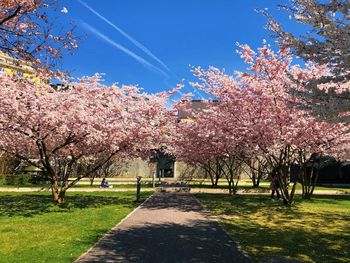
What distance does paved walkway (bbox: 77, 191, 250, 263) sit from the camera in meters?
8.63

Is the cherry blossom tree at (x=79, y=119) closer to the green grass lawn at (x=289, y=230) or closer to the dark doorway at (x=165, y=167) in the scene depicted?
the green grass lawn at (x=289, y=230)

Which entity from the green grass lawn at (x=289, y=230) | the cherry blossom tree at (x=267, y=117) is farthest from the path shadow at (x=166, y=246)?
the cherry blossom tree at (x=267, y=117)

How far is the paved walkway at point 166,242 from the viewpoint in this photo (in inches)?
340

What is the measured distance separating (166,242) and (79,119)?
31.3 ft

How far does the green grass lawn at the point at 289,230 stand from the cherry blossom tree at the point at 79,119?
6.05 meters

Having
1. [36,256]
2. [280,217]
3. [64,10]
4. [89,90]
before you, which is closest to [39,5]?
[64,10]

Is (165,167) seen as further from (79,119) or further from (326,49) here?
(326,49)

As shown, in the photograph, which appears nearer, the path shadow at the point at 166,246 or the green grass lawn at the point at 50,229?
the path shadow at the point at 166,246

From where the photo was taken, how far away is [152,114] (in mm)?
21297

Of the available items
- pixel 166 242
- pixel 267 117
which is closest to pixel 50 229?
pixel 166 242

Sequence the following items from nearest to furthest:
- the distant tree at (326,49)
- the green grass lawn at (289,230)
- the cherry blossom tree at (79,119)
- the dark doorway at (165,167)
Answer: the distant tree at (326,49) < the green grass lawn at (289,230) < the cherry blossom tree at (79,119) < the dark doorway at (165,167)

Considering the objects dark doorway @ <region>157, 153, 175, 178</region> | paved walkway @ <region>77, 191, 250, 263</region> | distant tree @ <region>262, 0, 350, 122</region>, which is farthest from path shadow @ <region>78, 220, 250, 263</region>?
dark doorway @ <region>157, 153, 175, 178</region>

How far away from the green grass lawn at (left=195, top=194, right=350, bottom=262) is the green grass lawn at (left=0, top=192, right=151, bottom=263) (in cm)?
448

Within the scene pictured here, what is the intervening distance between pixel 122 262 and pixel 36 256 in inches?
83.2
